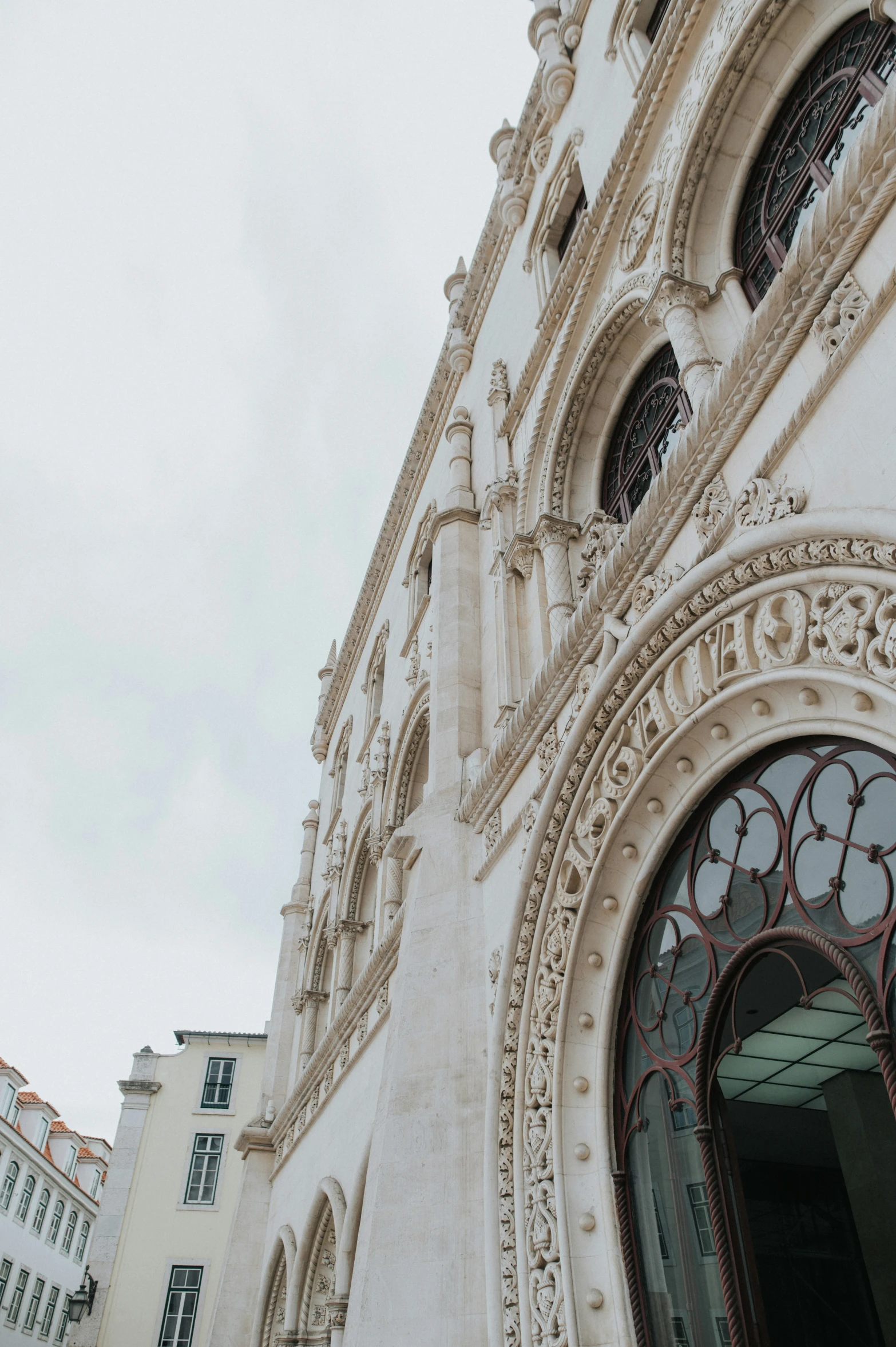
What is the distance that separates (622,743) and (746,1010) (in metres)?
1.81

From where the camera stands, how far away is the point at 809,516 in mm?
4219

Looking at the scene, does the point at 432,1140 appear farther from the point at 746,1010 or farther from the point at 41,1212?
the point at 41,1212

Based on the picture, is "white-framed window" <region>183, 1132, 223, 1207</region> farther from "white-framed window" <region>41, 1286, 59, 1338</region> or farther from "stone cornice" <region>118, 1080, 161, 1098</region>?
"white-framed window" <region>41, 1286, 59, 1338</region>

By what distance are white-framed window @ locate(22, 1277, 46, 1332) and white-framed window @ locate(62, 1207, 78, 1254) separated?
2.58 m

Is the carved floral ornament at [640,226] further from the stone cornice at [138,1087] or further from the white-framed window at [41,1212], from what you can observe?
the white-framed window at [41,1212]

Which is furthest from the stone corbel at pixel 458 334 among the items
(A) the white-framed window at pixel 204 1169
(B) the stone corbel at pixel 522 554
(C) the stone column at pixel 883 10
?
(A) the white-framed window at pixel 204 1169

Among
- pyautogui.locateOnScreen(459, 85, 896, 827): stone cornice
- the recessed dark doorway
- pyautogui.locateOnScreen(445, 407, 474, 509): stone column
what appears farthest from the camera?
pyautogui.locateOnScreen(445, 407, 474, 509): stone column

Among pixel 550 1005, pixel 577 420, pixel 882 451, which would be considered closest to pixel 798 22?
pixel 577 420

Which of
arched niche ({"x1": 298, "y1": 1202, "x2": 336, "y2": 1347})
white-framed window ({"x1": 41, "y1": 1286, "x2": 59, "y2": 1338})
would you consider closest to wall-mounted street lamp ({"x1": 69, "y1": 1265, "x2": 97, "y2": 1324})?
white-framed window ({"x1": 41, "y1": 1286, "x2": 59, "y2": 1338})

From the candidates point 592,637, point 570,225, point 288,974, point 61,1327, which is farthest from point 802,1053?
point 61,1327

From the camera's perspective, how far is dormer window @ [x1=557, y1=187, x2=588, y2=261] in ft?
34.4

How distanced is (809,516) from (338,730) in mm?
16941

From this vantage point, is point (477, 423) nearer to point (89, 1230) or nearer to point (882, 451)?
point (882, 451)

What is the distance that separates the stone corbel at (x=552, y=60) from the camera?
10.4 meters
